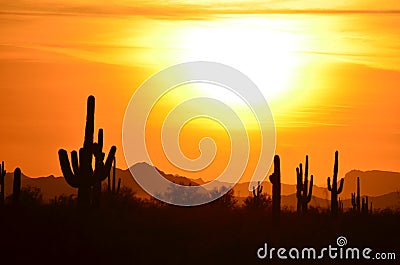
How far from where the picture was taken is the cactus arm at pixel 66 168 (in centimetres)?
2978

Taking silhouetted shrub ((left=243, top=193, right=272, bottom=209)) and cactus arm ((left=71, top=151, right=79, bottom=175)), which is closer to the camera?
cactus arm ((left=71, top=151, right=79, bottom=175))

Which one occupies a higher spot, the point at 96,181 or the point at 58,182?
the point at 58,182

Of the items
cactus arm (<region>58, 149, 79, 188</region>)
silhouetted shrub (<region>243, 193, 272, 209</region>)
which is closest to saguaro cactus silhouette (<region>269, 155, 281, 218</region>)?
cactus arm (<region>58, 149, 79, 188</region>)

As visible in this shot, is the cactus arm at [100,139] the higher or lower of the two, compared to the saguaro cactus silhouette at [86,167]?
higher

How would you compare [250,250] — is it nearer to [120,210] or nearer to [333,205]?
[120,210]

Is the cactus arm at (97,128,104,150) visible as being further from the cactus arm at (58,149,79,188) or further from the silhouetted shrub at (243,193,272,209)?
the silhouetted shrub at (243,193,272,209)

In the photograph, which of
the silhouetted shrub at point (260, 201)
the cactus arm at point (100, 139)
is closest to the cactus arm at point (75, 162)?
the cactus arm at point (100, 139)

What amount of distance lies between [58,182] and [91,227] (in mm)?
162186

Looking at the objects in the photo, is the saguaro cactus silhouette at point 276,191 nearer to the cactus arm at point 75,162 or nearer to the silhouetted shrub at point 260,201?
the cactus arm at point 75,162

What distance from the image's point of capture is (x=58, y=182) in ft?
624

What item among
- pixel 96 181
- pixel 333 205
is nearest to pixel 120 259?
pixel 96 181

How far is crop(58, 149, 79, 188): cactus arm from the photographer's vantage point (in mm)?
29781

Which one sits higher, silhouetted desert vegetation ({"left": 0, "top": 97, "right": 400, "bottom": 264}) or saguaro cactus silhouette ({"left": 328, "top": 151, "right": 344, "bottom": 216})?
saguaro cactus silhouette ({"left": 328, "top": 151, "right": 344, "bottom": 216})

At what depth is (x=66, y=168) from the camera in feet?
98.7
